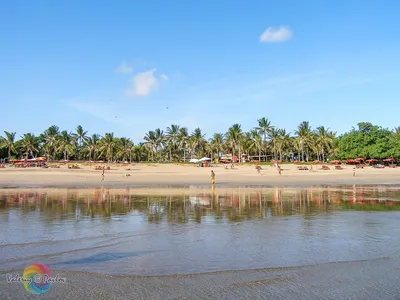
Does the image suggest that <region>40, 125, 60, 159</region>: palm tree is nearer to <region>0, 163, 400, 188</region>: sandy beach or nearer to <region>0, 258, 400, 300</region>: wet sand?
<region>0, 163, 400, 188</region>: sandy beach

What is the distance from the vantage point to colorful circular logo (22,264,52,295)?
508 cm

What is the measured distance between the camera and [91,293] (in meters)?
4.94

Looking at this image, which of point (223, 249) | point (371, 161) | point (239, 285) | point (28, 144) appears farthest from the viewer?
point (28, 144)

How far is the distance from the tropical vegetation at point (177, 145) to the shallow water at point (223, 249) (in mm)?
81832

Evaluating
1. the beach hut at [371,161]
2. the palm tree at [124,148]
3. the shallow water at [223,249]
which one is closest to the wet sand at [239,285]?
the shallow water at [223,249]

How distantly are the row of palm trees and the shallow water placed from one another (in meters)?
83.6

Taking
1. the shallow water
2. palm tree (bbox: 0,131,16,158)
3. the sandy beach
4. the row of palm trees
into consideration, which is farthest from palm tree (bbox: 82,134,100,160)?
the shallow water

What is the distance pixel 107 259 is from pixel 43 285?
1540 mm

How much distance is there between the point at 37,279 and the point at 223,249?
3.70 meters

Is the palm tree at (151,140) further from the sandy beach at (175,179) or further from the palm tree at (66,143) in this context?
the sandy beach at (175,179)

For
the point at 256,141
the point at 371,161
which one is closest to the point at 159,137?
the point at 256,141

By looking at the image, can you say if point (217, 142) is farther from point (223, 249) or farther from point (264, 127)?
point (223, 249)

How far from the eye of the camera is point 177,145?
102 meters

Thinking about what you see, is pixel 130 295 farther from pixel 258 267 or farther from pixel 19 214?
pixel 19 214
